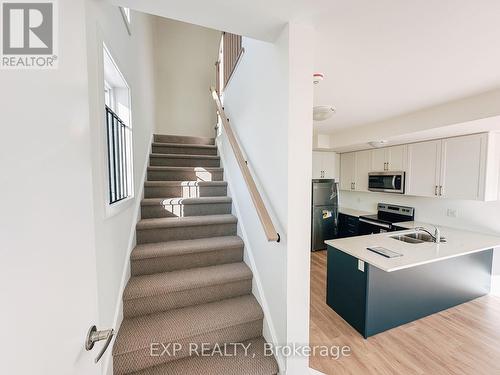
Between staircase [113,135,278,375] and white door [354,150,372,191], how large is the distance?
10.4ft

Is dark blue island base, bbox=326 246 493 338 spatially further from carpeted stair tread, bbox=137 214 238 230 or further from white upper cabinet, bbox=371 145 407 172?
white upper cabinet, bbox=371 145 407 172

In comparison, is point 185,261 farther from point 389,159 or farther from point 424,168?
point 389,159

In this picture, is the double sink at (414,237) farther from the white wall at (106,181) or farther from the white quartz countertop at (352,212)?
the white wall at (106,181)

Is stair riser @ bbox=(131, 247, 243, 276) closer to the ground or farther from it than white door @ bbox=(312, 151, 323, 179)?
closer to the ground

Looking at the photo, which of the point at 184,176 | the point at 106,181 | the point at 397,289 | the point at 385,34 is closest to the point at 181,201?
the point at 184,176

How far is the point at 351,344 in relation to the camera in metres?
1.90

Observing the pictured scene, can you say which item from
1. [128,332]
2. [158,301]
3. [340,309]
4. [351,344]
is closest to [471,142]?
[340,309]

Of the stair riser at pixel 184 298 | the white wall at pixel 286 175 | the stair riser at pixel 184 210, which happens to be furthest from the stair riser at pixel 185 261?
the stair riser at pixel 184 210

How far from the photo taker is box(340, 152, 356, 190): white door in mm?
4535

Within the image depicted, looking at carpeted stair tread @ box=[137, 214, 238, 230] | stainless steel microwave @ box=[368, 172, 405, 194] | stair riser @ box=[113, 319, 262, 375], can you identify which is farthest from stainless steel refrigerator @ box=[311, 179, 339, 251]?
stair riser @ box=[113, 319, 262, 375]

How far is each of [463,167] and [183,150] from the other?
3846 mm

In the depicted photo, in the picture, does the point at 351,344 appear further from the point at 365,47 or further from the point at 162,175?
the point at 162,175

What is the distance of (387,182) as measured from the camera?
3.72 meters

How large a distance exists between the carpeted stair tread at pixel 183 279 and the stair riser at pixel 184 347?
34 cm
